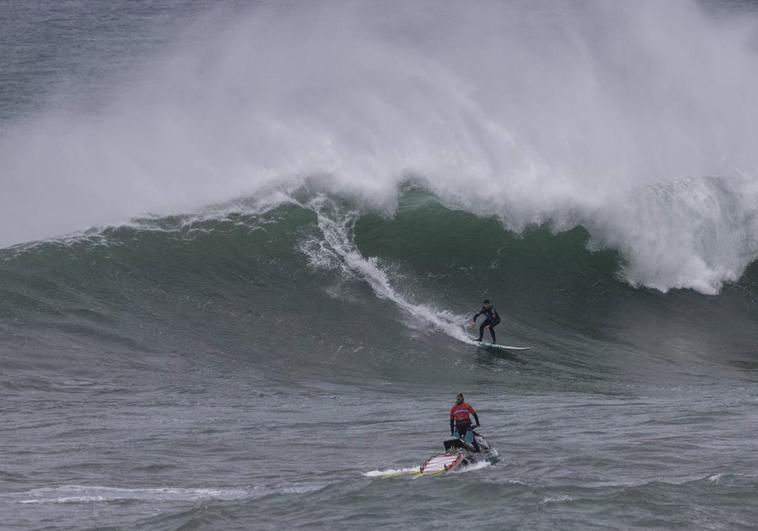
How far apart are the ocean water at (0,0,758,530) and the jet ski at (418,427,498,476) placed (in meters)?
0.18

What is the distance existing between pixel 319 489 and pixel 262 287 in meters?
10.8

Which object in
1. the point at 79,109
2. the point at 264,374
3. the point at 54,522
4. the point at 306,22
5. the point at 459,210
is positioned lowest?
the point at 54,522

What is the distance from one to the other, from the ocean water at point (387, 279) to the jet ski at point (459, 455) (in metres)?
0.18

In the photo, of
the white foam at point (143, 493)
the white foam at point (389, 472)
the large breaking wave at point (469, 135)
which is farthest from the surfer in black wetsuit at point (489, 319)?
the white foam at point (143, 493)

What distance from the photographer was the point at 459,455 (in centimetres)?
1498

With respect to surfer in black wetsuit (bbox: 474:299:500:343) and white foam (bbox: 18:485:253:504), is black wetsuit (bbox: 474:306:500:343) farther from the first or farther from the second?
white foam (bbox: 18:485:253:504)

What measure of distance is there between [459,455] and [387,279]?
10.5 metres

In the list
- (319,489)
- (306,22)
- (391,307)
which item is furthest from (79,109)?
(319,489)

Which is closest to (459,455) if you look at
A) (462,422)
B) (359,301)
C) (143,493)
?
(462,422)

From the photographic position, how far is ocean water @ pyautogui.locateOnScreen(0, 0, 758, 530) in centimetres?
1432

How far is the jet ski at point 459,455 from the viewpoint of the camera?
14617 millimetres

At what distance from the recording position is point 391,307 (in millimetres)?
23984

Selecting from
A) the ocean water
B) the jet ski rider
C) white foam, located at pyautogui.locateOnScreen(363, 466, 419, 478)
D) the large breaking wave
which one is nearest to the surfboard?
the ocean water

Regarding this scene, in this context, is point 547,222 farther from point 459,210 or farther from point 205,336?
point 205,336
